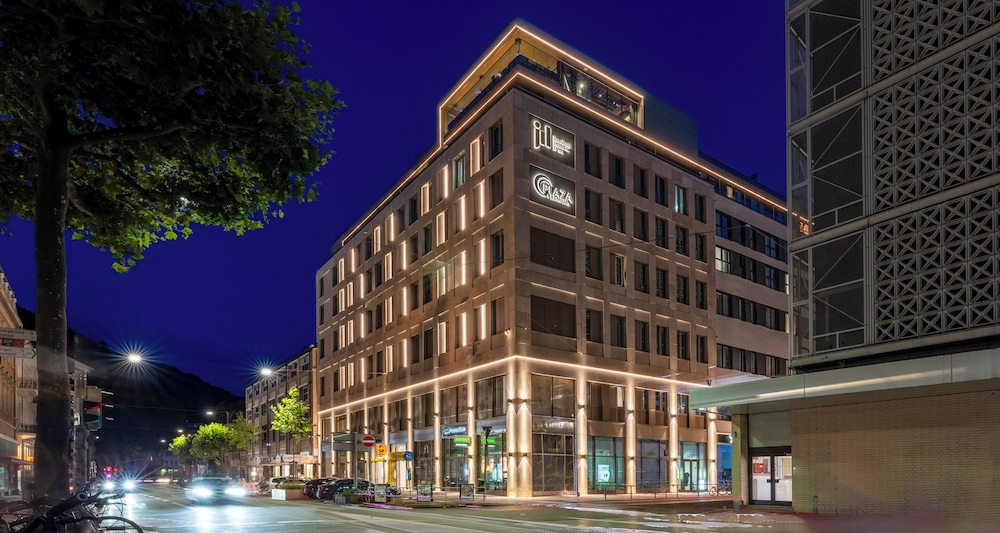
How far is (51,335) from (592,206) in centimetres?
4355

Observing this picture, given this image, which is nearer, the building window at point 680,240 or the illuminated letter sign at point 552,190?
the illuminated letter sign at point 552,190

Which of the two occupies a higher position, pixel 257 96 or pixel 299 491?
pixel 257 96

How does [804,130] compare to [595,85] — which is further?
[595,85]

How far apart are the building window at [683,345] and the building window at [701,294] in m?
3.12

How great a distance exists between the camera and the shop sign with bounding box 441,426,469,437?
50125 mm

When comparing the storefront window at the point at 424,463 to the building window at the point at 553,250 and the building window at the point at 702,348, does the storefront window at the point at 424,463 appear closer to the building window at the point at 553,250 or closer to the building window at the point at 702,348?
the building window at the point at 553,250

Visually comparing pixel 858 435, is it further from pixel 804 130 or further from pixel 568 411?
pixel 568 411

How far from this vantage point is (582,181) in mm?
50562

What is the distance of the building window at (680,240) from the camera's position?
57031 millimetres

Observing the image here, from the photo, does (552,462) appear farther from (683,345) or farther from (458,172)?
(458,172)

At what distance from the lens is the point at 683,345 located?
Answer: 56375 mm

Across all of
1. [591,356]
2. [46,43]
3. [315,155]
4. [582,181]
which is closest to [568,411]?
[591,356]

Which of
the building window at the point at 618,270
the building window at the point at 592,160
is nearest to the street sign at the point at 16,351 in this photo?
the building window at the point at 592,160

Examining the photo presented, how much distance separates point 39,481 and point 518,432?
36.4m
